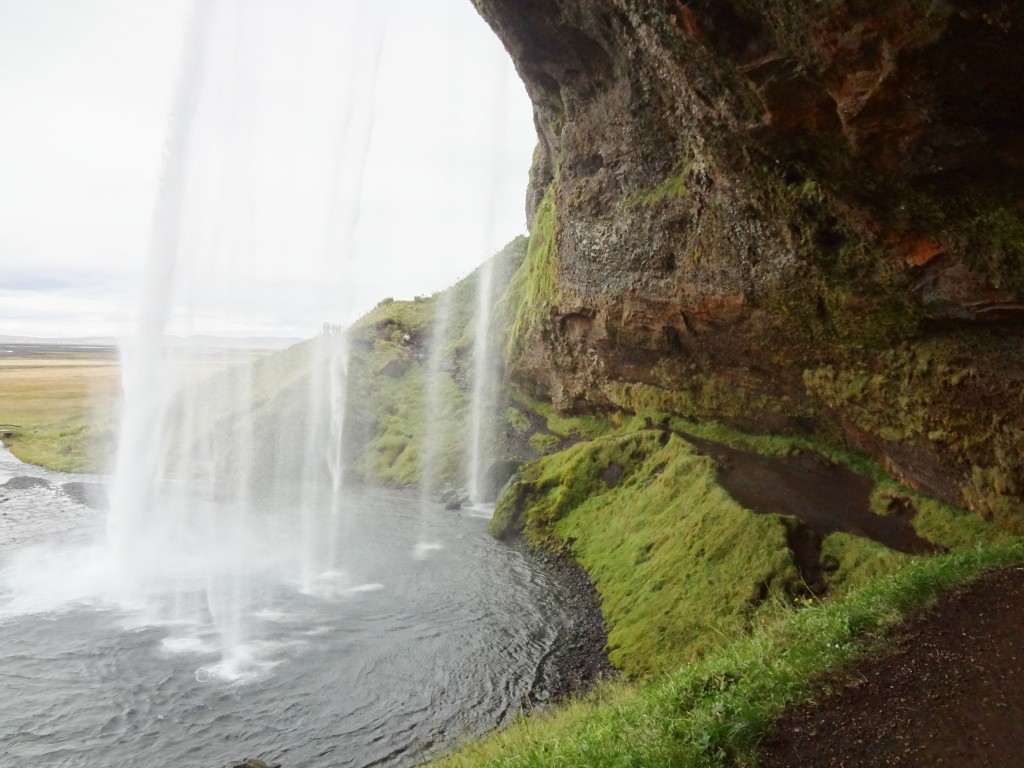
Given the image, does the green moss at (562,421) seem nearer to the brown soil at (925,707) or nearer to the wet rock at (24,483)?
the brown soil at (925,707)

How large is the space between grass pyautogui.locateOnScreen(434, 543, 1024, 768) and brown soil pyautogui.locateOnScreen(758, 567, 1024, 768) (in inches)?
11.4

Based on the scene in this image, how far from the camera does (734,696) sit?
8070mm

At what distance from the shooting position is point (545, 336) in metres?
34.2

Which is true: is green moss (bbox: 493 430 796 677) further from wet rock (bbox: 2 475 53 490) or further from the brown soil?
Answer: wet rock (bbox: 2 475 53 490)

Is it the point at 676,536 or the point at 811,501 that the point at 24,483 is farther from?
the point at 811,501

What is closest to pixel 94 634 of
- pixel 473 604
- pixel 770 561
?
pixel 473 604

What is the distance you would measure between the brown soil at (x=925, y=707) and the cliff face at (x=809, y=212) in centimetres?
662

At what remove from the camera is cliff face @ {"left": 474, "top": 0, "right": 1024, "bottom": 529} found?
11.1 metres

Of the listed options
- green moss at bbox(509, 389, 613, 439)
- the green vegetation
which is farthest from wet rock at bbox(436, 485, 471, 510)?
green moss at bbox(509, 389, 613, 439)

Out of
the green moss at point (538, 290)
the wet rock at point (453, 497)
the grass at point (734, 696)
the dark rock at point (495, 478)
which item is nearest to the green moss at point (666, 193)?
the green moss at point (538, 290)

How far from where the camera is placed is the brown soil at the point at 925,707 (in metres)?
6.57

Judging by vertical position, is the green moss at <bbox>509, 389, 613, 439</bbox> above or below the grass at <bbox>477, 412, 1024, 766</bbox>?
above

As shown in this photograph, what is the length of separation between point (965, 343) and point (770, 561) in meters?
6.63

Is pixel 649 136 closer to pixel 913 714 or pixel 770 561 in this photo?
pixel 770 561
